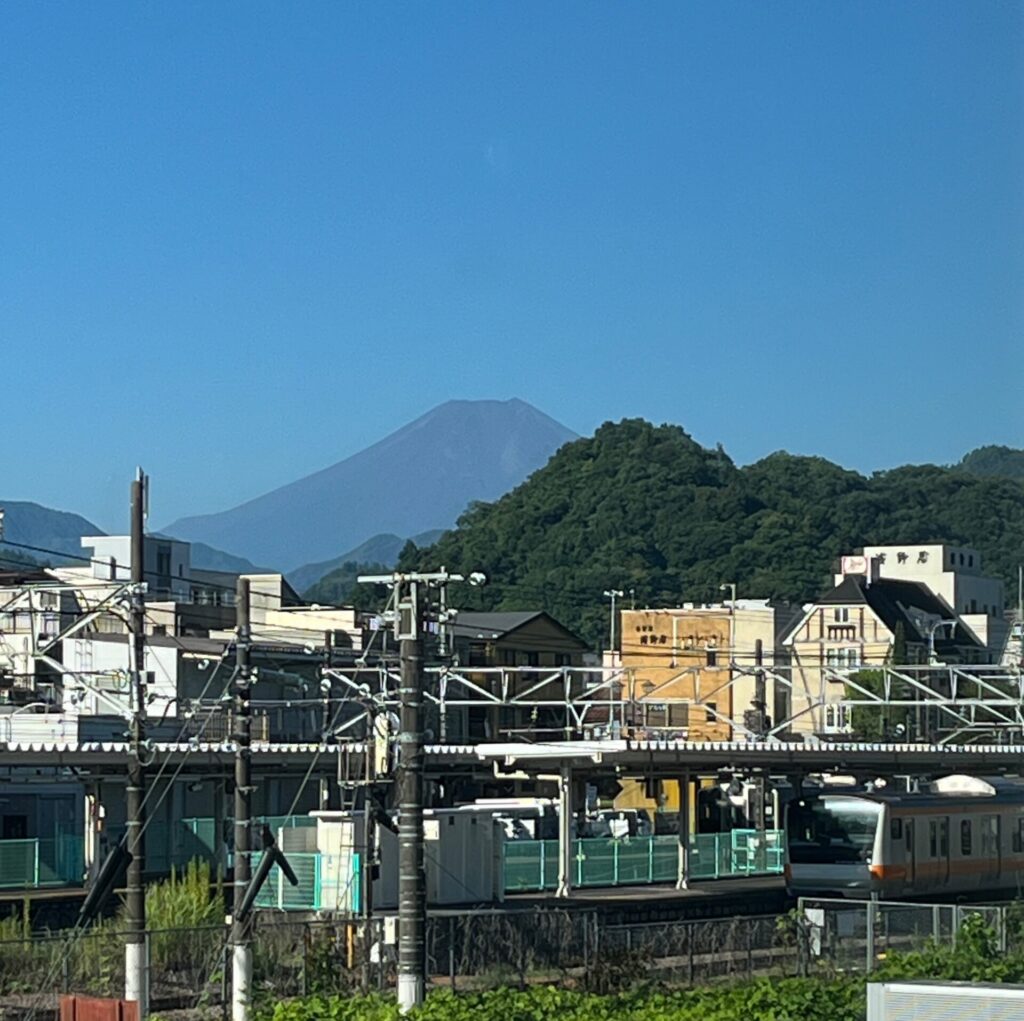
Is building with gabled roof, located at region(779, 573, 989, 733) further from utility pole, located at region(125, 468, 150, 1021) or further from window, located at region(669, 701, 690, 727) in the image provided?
utility pole, located at region(125, 468, 150, 1021)

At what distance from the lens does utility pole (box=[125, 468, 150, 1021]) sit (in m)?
21.4

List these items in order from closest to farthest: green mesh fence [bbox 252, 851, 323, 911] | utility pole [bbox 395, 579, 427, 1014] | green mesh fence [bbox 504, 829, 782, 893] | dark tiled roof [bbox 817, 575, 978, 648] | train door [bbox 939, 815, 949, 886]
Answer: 1. utility pole [bbox 395, 579, 427, 1014]
2. green mesh fence [bbox 252, 851, 323, 911]
3. train door [bbox 939, 815, 949, 886]
4. green mesh fence [bbox 504, 829, 782, 893]
5. dark tiled roof [bbox 817, 575, 978, 648]

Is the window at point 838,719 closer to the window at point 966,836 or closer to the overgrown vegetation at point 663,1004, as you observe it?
the window at point 966,836

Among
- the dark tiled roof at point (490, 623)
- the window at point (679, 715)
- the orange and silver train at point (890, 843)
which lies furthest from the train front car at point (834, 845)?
the window at point (679, 715)

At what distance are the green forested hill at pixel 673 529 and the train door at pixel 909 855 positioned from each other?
2374 inches

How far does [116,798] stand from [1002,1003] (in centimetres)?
3335

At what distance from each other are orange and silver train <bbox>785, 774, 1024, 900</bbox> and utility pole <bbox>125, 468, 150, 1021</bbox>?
16.7 metres

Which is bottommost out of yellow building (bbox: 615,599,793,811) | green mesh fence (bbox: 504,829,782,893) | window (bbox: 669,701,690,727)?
green mesh fence (bbox: 504,829,782,893)

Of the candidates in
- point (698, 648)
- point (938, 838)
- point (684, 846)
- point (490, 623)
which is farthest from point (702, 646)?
point (938, 838)

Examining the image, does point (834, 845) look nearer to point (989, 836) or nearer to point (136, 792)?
point (989, 836)

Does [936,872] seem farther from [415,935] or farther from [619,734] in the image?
[415,935]

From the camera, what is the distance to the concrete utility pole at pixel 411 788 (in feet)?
62.8

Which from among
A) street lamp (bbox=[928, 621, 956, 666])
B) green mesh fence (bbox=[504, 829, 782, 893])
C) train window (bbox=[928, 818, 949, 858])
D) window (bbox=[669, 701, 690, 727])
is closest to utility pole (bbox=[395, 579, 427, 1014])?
green mesh fence (bbox=[504, 829, 782, 893])

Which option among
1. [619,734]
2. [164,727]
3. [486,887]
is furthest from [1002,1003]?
[619,734]
